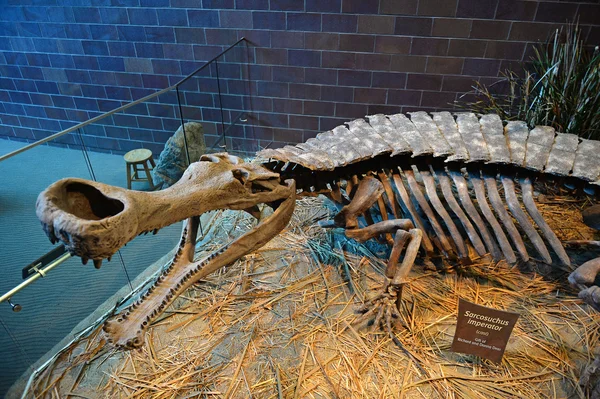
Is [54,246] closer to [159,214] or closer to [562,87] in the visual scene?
[159,214]

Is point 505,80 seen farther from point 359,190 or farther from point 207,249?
point 207,249

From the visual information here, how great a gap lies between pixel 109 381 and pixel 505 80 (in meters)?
4.39

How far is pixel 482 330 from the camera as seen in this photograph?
207 cm

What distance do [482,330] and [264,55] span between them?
357 centimetres

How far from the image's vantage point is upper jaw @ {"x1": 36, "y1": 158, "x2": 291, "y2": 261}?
136cm

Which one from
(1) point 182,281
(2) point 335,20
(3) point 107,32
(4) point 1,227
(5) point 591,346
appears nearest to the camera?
(1) point 182,281

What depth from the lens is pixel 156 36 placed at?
4.49 meters

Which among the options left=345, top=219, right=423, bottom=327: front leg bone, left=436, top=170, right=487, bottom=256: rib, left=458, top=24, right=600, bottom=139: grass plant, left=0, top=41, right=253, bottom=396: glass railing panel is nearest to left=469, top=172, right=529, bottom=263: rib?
left=436, top=170, right=487, bottom=256: rib

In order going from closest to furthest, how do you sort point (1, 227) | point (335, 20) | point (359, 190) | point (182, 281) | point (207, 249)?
point (182, 281), point (1, 227), point (359, 190), point (207, 249), point (335, 20)

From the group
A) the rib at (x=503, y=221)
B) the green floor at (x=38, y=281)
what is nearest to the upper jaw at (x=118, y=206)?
the green floor at (x=38, y=281)

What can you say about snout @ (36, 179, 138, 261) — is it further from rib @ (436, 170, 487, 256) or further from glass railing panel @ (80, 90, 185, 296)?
rib @ (436, 170, 487, 256)

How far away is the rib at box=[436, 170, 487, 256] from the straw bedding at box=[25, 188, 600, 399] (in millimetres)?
370

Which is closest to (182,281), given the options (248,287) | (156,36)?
(248,287)

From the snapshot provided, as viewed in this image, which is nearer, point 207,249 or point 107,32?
point 207,249
